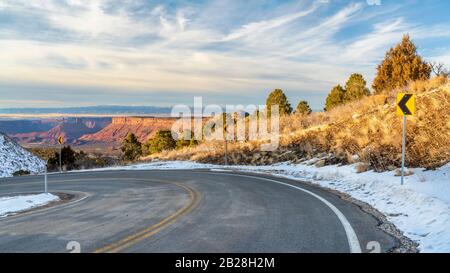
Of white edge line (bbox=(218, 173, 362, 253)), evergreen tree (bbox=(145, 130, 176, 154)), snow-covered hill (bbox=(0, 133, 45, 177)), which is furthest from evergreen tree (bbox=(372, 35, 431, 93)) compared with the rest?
evergreen tree (bbox=(145, 130, 176, 154))

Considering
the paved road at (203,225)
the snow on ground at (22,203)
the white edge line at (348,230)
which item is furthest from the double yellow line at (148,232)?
the snow on ground at (22,203)

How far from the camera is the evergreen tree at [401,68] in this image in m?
28.8

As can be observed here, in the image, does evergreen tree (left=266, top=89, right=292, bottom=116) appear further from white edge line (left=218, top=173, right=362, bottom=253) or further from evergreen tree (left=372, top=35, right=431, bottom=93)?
white edge line (left=218, top=173, right=362, bottom=253)

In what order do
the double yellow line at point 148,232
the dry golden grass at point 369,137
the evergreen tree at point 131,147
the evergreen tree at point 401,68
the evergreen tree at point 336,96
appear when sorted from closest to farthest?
the double yellow line at point 148,232 → the dry golden grass at point 369,137 → the evergreen tree at point 401,68 → the evergreen tree at point 336,96 → the evergreen tree at point 131,147

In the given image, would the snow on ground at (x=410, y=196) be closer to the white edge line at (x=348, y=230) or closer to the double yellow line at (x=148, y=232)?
the white edge line at (x=348, y=230)

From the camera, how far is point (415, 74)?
29.0 m

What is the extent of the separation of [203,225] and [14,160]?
40.4 metres

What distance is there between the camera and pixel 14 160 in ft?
135

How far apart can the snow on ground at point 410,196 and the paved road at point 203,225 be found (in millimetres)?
688

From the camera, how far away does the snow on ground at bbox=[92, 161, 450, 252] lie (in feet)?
22.8

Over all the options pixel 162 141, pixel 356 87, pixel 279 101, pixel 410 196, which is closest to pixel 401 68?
pixel 356 87

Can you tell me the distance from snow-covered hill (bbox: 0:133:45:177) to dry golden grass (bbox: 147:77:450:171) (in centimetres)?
1745
